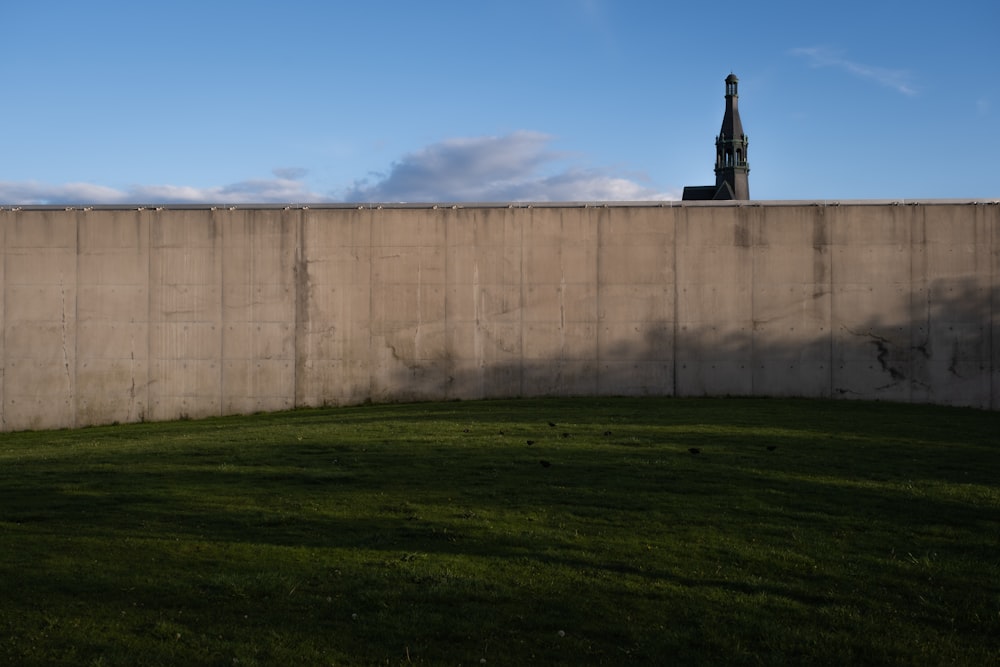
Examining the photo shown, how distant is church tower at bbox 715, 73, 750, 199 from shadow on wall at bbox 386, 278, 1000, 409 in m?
93.0

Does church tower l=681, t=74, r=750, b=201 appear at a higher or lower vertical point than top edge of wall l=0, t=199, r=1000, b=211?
higher

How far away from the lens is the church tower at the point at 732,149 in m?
121

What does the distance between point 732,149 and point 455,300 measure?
98.9m

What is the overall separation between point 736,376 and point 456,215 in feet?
31.9

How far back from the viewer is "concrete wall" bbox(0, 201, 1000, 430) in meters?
29.5

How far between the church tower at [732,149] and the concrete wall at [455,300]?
3661 inches

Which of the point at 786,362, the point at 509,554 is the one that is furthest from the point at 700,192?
the point at 509,554

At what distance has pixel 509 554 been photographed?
9.39 m

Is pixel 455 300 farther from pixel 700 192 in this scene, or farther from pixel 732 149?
pixel 732 149

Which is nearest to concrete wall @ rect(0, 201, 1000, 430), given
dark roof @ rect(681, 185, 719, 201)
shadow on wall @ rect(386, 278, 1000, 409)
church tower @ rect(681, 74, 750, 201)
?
shadow on wall @ rect(386, 278, 1000, 409)

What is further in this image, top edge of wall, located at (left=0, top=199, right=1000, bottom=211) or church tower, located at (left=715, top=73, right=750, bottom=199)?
church tower, located at (left=715, top=73, right=750, bottom=199)

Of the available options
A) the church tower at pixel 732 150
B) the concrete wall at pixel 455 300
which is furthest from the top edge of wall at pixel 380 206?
the church tower at pixel 732 150

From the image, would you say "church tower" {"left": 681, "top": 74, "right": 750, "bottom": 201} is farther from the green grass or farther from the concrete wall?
the green grass

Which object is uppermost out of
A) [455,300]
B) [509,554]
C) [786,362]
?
[455,300]
